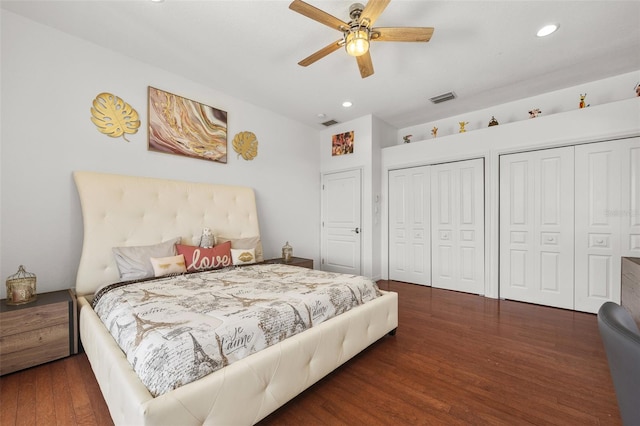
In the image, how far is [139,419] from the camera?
3.22ft

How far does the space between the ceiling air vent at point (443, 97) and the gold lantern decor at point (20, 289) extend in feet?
15.1

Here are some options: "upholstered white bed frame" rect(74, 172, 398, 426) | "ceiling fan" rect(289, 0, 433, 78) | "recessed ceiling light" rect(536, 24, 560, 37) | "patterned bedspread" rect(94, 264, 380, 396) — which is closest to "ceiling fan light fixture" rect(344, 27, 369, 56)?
"ceiling fan" rect(289, 0, 433, 78)

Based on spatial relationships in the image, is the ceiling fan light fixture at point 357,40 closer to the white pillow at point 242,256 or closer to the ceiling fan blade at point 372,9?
the ceiling fan blade at point 372,9

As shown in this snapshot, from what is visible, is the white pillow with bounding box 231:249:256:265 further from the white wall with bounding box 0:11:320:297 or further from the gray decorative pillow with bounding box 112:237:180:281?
the white wall with bounding box 0:11:320:297

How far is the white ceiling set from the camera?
2.13m

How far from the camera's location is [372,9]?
183cm

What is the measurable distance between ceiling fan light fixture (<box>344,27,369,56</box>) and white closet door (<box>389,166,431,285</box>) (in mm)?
2654

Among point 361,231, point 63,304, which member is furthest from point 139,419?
point 361,231

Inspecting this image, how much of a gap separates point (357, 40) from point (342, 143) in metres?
2.73

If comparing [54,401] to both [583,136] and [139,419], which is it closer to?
[139,419]

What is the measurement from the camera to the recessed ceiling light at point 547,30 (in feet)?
7.54

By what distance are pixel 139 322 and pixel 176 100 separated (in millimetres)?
2609

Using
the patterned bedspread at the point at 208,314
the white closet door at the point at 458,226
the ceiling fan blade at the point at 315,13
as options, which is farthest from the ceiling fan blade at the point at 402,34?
the white closet door at the point at 458,226

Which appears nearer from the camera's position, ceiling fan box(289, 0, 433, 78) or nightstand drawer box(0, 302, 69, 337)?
nightstand drawer box(0, 302, 69, 337)
